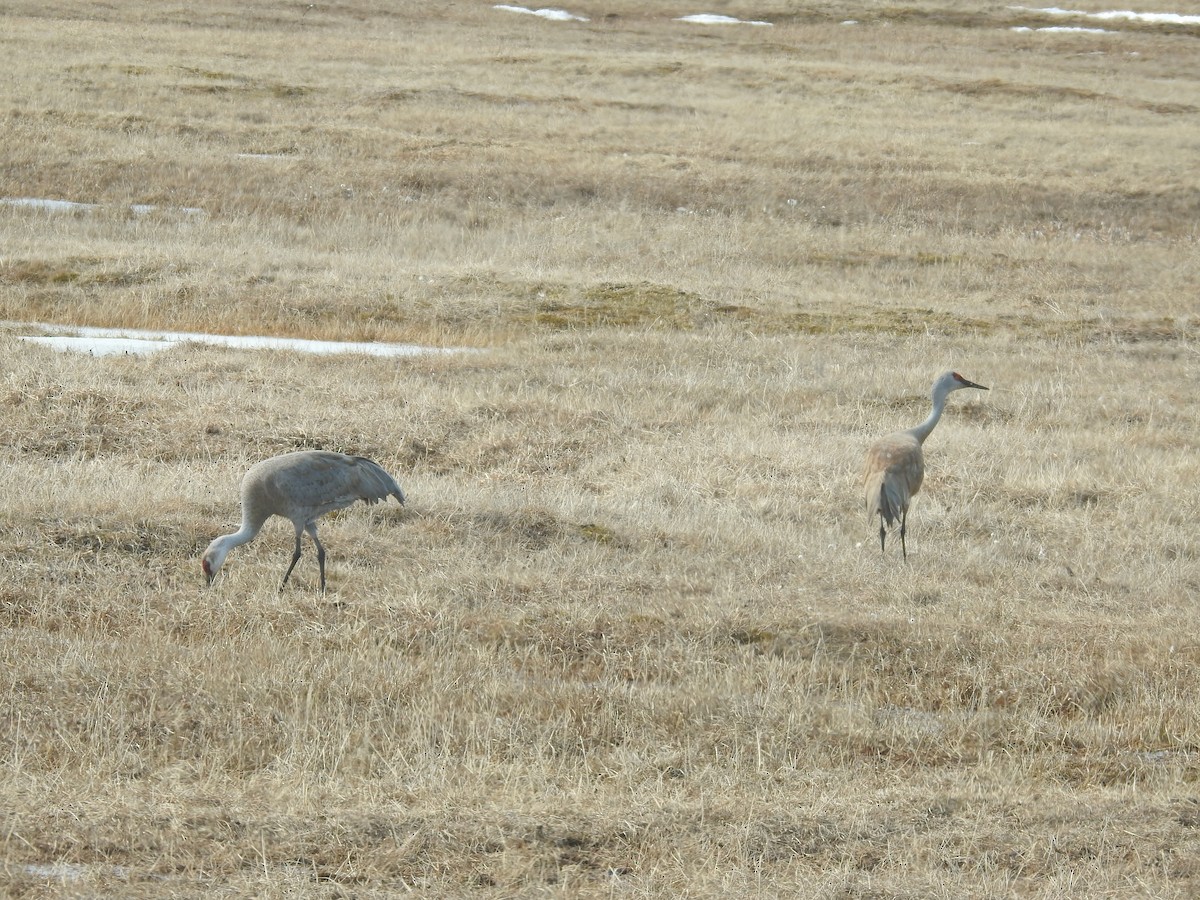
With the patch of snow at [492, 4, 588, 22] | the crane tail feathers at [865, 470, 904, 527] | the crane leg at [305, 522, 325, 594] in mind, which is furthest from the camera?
the patch of snow at [492, 4, 588, 22]

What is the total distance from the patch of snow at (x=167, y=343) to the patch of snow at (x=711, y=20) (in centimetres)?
5018

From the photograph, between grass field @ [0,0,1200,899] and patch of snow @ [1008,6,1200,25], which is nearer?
grass field @ [0,0,1200,899]

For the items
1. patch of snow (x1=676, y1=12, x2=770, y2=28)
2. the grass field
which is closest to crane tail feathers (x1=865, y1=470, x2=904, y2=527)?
the grass field

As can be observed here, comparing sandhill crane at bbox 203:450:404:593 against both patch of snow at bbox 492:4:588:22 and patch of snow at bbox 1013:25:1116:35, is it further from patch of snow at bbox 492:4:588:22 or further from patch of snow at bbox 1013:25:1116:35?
patch of snow at bbox 1013:25:1116:35

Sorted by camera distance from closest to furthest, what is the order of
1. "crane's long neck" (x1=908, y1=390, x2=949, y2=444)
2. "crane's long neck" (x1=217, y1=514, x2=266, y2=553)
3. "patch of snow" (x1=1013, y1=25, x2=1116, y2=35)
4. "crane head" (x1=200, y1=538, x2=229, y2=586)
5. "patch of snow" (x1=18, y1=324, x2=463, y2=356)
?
"crane head" (x1=200, y1=538, x2=229, y2=586) < "crane's long neck" (x1=217, y1=514, x2=266, y2=553) < "crane's long neck" (x1=908, y1=390, x2=949, y2=444) < "patch of snow" (x1=18, y1=324, x2=463, y2=356) < "patch of snow" (x1=1013, y1=25, x2=1116, y2=35)

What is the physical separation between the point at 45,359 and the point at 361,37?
122 ft

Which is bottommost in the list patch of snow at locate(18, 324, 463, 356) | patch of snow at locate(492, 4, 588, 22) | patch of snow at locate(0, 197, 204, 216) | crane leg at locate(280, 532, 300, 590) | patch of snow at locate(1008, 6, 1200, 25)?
patch of snow at locate(18, 324, 463, 356)

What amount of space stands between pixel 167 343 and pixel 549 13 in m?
52.8

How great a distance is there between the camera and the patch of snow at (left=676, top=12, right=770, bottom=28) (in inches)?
2510

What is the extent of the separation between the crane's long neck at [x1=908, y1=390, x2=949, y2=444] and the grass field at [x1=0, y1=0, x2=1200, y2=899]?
0.75 meters

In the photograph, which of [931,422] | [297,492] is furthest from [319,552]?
[931,422]

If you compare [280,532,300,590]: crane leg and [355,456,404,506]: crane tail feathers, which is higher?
[355,456,404,506]: crane tail feathers

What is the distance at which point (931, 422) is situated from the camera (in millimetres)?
10609

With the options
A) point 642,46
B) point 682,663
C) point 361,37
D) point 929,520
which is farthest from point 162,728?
point 642,46
